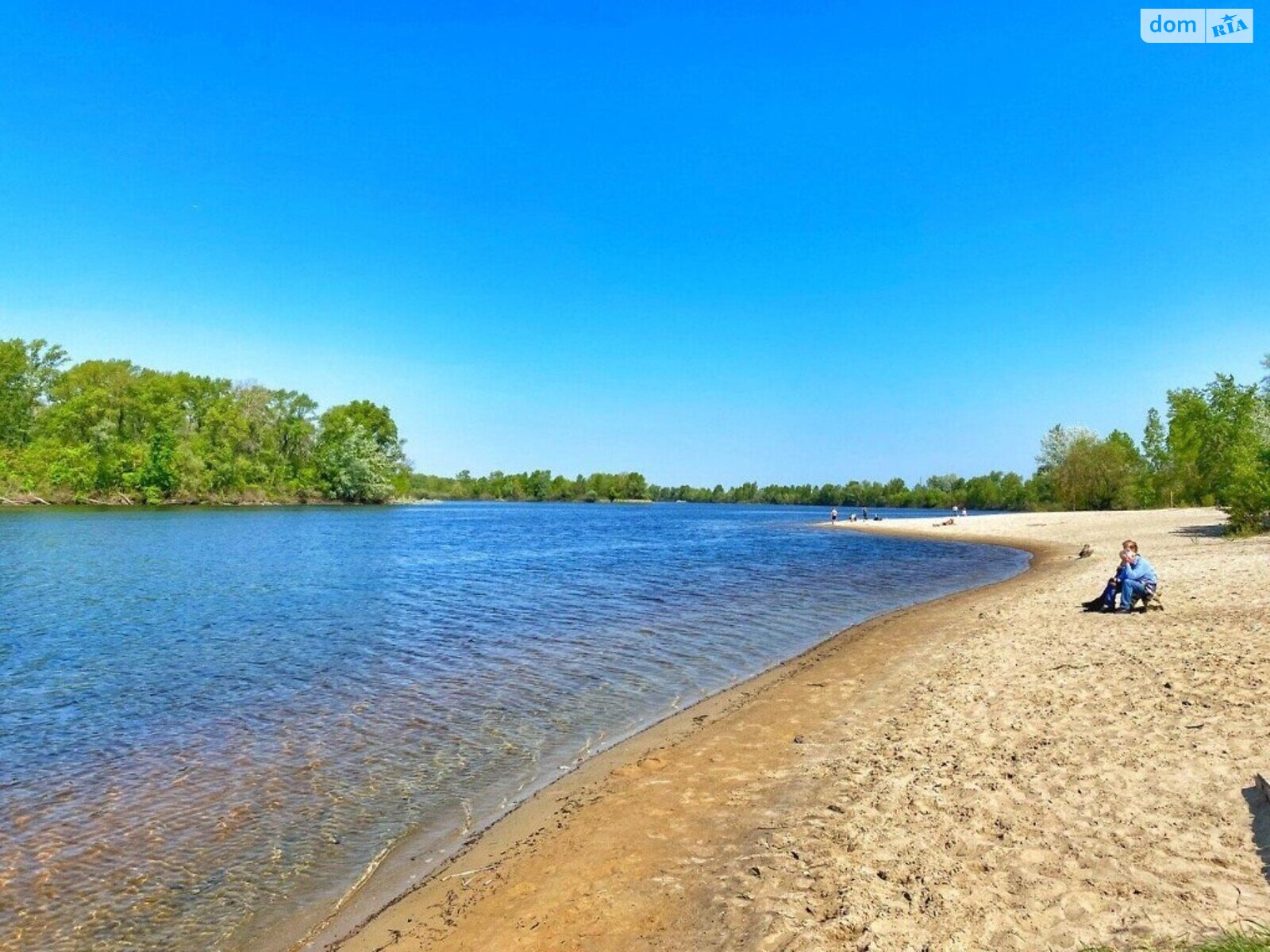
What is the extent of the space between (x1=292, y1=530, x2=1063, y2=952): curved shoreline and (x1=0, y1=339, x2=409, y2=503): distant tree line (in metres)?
111

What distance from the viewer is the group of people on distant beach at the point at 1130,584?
637 inches

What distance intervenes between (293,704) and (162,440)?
357ft

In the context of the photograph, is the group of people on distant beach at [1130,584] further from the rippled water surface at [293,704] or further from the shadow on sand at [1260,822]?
the shadow on sand at [1260,822]

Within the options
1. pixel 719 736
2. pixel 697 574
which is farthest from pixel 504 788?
pixel 697 574

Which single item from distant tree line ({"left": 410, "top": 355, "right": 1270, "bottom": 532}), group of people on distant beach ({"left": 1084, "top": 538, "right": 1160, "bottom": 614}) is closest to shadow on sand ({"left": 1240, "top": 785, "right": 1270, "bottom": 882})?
group of people on distant beach ({"left": 1084, "top": 538, "right": 1160, "bottom": 614})

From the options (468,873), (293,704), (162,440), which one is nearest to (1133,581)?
(468,873)

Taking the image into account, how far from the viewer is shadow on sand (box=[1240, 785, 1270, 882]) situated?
16.3ft

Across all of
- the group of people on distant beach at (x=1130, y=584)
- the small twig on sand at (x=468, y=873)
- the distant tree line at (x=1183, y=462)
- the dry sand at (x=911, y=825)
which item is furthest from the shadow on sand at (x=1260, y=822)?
the distant tree line at (x=1183, y=462)

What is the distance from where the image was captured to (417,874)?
22.7 ft

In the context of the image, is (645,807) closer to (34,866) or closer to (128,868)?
(128,868)

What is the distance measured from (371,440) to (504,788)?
12769cm

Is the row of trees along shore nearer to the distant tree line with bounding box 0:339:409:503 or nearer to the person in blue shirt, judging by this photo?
the distant tree line with bounding box 0:339:409:503

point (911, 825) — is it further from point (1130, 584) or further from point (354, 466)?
point (354, 466)

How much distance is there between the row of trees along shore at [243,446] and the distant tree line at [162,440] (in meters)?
0.19
